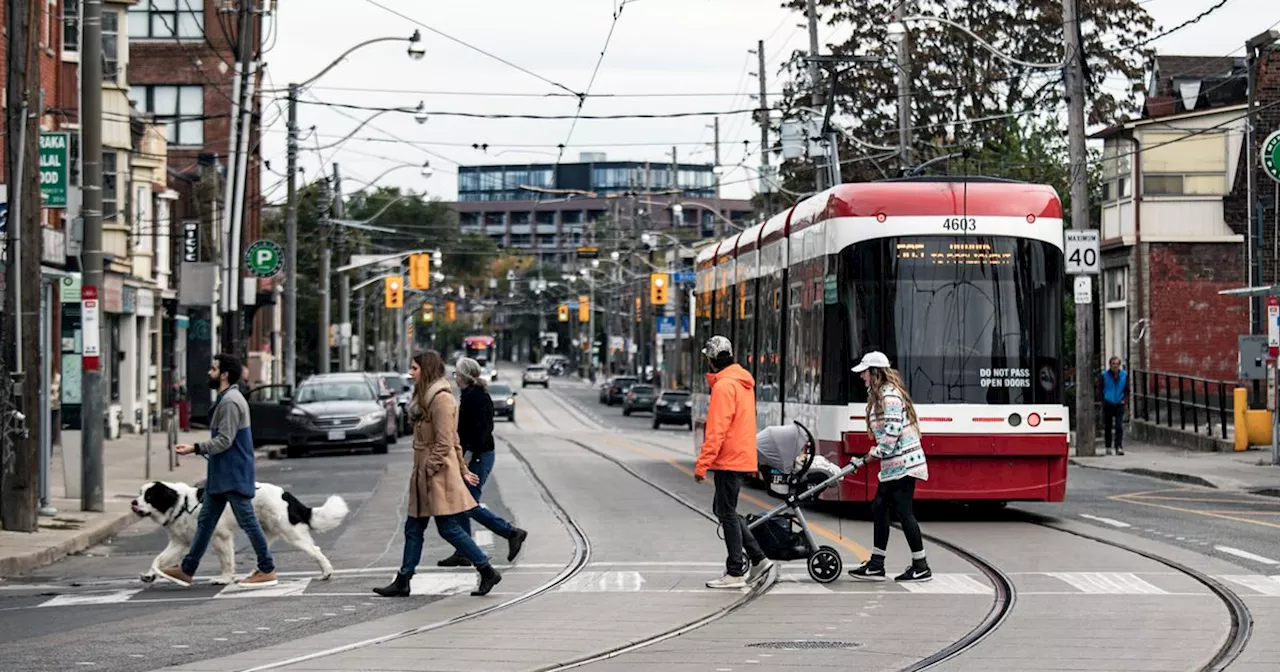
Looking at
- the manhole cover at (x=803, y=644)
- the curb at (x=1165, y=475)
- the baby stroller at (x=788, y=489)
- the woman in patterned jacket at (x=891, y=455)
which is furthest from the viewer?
the curb at (x=1165, y=475)

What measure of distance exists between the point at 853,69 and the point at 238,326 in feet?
71.8

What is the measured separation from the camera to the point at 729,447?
45.9 feet

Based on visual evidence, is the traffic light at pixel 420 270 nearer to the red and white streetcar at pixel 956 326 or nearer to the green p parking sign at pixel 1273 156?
the green p parking sign at pixel 1273 156

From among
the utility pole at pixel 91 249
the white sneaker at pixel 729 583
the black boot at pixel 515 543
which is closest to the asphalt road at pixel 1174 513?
the white sneaker at pixel 729 583

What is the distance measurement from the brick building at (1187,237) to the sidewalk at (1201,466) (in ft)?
24.1

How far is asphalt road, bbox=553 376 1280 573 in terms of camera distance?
55.7 ft

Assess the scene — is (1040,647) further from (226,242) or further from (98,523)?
(226,242)

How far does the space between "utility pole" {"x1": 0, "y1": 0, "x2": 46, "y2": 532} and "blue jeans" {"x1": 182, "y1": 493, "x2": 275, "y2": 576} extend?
17.0 ft

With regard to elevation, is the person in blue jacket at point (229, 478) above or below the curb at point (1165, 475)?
above

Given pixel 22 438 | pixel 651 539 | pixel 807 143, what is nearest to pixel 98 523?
pixel 22 438

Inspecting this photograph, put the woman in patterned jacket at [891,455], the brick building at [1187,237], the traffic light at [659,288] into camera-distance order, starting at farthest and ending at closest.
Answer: the traffic light at [659,288]
the brick building at [1187,237]
the woman in patterned jacket at [891,455]

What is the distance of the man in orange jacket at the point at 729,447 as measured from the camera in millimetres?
13961

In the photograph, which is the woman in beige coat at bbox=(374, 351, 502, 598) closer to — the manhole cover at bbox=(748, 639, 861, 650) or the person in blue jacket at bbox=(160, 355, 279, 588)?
the person in blue jacket at bbox=(160, 355, 279, 588)

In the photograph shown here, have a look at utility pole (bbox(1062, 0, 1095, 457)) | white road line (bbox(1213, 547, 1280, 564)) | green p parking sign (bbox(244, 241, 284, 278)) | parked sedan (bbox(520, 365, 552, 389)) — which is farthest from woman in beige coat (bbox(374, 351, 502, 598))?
parked sedan (bbox(520, 365, 552, 389))
